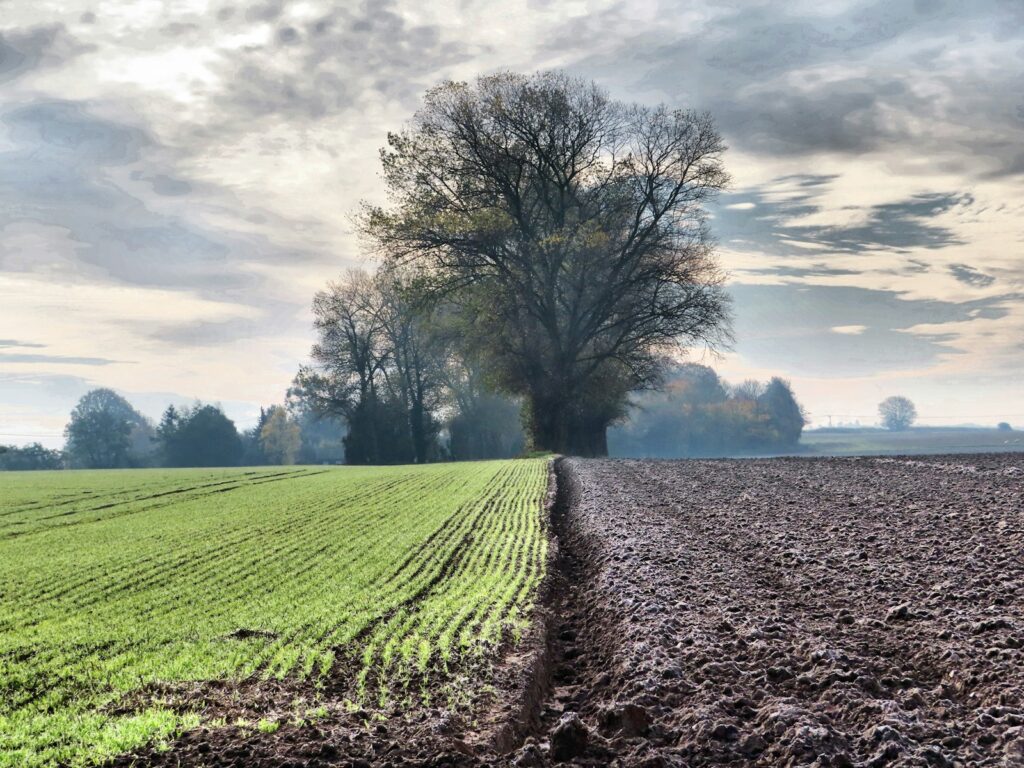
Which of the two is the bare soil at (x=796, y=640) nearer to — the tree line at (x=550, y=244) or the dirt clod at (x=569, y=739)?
the dirt clod at (x=569, y=739)

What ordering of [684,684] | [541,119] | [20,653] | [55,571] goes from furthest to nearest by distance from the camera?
[541,119] → [55,571] → [20,653] → [684,684]

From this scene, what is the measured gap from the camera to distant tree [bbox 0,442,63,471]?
253 ft

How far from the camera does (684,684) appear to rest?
5715mm

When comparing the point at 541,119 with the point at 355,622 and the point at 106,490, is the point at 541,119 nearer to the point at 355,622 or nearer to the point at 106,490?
the point at 106,490

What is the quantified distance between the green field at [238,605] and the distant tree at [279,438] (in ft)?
217

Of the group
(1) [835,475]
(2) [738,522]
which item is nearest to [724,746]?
(2) [738,522]

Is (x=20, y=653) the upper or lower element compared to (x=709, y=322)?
lower

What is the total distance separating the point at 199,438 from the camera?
77562 mm

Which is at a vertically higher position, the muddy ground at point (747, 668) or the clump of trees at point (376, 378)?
the clump of trees at point (376, 378)

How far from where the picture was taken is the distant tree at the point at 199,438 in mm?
77000

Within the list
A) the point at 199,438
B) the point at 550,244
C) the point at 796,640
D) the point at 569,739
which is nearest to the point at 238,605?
the point at 569,739

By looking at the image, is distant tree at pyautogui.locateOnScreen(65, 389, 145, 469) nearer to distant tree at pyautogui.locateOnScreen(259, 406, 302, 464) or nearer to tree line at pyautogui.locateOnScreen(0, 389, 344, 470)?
tree line at pyautogui.locateOnScreen(0, 389, 344, 470)

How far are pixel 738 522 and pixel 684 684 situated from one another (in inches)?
302

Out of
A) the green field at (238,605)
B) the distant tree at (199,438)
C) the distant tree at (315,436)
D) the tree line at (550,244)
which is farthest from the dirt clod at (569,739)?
the distant tree at (199,438)
